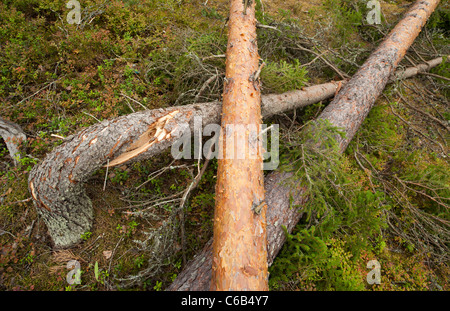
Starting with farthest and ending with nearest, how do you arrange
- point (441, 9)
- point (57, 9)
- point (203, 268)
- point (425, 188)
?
point (441, 9) → point (57, 9) → point (425, 188) → point (203, 268)

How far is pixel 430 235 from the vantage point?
3090 mm

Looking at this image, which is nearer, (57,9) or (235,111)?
(235,111)

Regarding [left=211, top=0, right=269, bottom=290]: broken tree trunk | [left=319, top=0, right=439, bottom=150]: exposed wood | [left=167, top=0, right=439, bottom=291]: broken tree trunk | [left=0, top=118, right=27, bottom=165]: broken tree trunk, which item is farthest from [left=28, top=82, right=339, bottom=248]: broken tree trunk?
[left=319, top=0, right=439, bottom=150]: exposed wood

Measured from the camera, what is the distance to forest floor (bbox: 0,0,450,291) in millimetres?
2623

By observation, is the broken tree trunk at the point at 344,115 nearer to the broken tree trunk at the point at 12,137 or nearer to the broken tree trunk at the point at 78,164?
the broken tree trunk at the point at 78,164

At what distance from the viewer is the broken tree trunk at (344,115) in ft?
7.54

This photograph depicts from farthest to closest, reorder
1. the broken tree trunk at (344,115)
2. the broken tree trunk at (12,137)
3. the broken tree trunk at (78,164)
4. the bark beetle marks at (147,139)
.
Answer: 1. the broken tree trunk at (12,137)
2. the bark beetle marks at (147,139)
3. the broken tree trunk at (78,164)
4. the broken tree trunk at (344,115)

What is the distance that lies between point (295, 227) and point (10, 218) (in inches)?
145

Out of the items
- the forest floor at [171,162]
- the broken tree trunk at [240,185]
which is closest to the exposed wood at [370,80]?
the forest floor at [171,162]

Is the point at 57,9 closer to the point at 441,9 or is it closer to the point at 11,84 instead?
the point at 11,84

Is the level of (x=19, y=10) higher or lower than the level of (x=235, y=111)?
higher

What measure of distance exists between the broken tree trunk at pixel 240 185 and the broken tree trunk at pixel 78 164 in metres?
0.63

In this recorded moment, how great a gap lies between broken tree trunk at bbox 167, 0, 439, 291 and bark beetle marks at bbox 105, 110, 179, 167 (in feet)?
4.50
